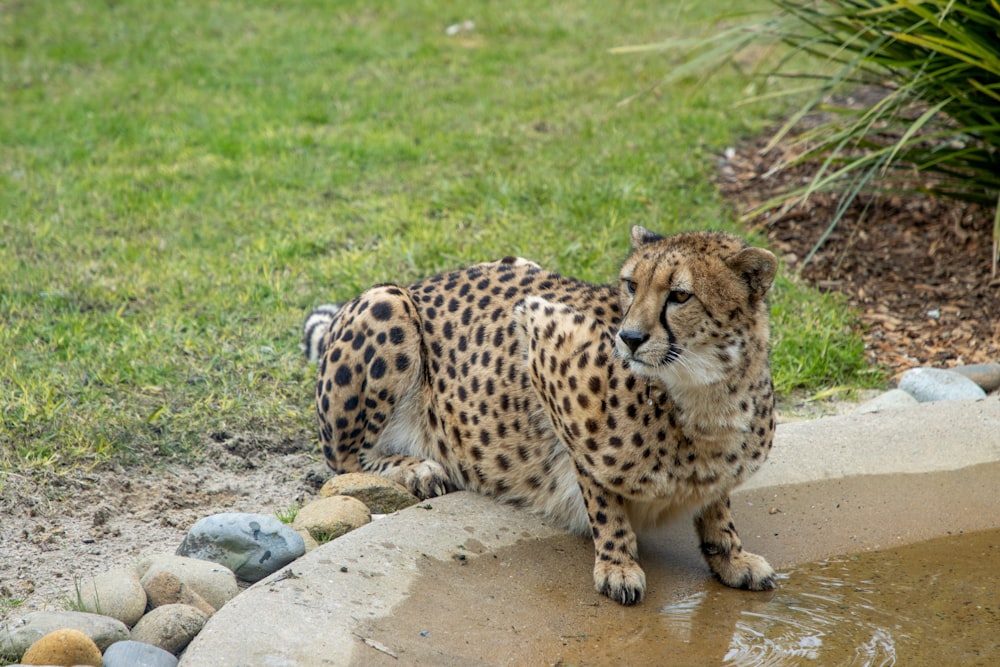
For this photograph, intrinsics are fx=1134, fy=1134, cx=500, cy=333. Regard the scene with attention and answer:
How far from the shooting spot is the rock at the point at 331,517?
12.7ft

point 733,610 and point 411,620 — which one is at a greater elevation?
point 411,620

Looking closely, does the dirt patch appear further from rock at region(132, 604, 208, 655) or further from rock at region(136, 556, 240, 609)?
rock at region(132, 604, 208, 655)

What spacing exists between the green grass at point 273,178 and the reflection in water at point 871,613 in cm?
167

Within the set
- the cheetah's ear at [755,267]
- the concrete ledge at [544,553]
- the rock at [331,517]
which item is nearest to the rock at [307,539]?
the rock at [331,517]

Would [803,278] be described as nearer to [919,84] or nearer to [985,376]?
[919,84]

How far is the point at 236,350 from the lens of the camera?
5434 mm

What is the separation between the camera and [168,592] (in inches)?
132

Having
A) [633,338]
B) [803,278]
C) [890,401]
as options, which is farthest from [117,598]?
[803,278]

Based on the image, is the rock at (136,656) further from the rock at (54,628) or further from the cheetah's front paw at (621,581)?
the cheetah's front paw at (621,581)

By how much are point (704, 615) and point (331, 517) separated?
1.30 meters

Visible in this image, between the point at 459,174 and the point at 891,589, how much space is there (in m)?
4.79

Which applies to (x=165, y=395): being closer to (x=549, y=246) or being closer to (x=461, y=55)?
(x=549, y=246)

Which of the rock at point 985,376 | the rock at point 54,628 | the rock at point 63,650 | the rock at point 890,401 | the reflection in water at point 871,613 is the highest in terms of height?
the rock at point 63,650

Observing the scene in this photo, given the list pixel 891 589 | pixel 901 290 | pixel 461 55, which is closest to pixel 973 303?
pixel 901 290
